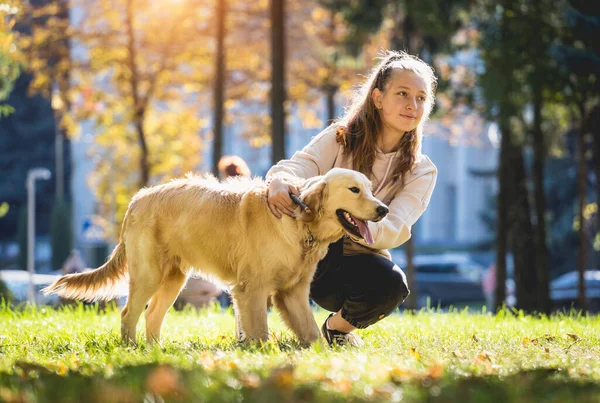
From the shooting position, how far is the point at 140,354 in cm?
523

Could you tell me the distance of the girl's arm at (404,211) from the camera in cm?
599

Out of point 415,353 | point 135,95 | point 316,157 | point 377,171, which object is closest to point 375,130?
point 377,171

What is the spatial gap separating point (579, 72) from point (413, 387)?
11.7 m

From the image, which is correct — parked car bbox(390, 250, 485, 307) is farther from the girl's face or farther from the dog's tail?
the girl's face

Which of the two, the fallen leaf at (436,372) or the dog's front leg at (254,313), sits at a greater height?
the fallen leaf at (436,372)

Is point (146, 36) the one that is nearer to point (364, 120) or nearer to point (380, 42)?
point (380, 42)

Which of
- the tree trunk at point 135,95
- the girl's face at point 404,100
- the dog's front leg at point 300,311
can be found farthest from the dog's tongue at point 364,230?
the tree trunk at point 135,95

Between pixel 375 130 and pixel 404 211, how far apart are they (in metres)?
0.64

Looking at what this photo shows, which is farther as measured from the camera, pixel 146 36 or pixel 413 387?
pixel 146 36

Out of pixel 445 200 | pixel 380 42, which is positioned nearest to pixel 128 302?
pixel 380 42

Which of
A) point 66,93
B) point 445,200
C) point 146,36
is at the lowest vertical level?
point 445,200

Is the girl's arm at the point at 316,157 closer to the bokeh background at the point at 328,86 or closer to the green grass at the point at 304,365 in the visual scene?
the green grass at the point at 304,365

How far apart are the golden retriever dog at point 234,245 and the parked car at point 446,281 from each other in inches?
1121

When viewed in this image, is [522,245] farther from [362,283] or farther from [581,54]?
[362,283]
